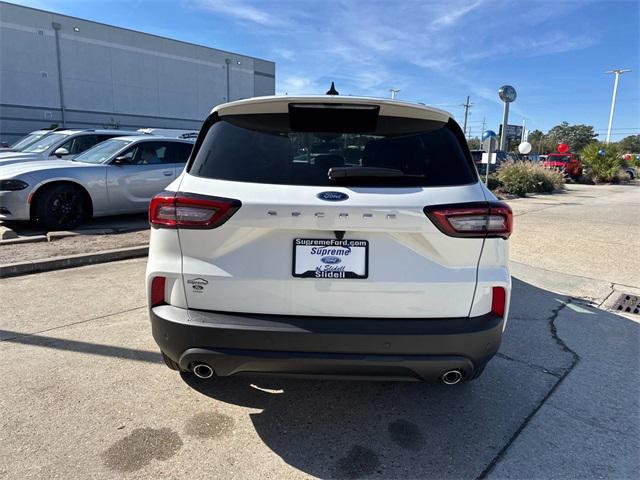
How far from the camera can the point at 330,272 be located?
6.82 ft

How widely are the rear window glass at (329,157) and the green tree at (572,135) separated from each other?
348ft

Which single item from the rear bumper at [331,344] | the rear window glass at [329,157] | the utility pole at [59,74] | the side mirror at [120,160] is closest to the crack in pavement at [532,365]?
the rear bumper at [331,344]

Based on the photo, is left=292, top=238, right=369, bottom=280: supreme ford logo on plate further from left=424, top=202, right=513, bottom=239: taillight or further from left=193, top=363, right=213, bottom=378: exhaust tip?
left=193, top=363, right=213, bottom=378: exhaust tip

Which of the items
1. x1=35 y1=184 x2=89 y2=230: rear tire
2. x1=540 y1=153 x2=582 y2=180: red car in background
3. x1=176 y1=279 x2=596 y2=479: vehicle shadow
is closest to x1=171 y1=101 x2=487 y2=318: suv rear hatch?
x1=176 y1=279 x2=596 y2=479: vehicle shadow

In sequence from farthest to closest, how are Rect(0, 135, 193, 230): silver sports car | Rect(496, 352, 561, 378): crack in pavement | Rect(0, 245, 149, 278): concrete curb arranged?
Rect(0, 135, 193, 230): silver sports car < Rect(0, 245, 149, 278): concrete curb < Rect(496, 352, 561, 378): crack in pavement

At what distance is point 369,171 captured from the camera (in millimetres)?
2148

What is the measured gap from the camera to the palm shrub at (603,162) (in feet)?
86.9

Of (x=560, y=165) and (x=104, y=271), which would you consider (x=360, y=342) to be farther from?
(x=560, y=165)

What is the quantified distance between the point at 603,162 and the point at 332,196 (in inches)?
1210

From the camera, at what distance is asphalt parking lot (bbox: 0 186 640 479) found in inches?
86.0

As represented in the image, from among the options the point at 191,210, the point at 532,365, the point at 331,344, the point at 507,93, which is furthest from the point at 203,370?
the point at 507,93

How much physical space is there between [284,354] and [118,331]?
2.18 metres

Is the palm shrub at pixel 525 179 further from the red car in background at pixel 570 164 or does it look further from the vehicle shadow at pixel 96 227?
the vehicle shadow at pixel 96 227

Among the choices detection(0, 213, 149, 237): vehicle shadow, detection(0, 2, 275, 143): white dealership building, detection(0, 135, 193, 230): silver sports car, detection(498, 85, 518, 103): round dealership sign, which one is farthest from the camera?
detection(0, 2, 275, 143): white dealership building
